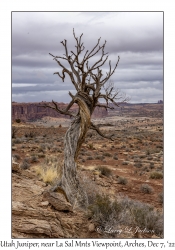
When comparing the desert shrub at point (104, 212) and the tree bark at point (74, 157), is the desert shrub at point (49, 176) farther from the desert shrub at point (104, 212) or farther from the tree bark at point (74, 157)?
the desert shrub at point (104, 212)

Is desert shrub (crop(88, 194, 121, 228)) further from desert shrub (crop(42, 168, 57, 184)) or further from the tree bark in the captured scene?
desert shrub (crop(42, 168, 57, 184))

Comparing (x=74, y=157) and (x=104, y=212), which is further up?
(x=74, y=157)

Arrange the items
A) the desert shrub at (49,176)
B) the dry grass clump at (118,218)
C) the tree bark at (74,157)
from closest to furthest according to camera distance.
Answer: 1. the dry grass clump at (118,218)
2. the tree bark at (74,157)
3. the desert shrub at (49,176)

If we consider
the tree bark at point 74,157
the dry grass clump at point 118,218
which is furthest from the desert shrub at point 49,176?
the dry grass clump at point 118,218

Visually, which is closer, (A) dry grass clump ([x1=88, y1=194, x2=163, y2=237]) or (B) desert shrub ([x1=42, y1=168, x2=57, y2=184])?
(A) dry grass clump ([x1=88, y1=194, x2=163, y2=237])

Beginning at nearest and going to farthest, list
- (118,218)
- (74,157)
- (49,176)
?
1. (118,218)
2. (74,157)
3. (49,176)

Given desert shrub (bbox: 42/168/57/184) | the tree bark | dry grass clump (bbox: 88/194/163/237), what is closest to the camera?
dry grass clump (bbox: 88/194/163/237)

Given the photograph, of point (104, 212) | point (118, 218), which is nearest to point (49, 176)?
point (104, 212)

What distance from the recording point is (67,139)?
7363 millimetres

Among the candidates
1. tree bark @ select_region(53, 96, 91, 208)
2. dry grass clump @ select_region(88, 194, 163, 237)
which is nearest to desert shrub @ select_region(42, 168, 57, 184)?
tree bark @ select_region(53, 96, 91, 208)

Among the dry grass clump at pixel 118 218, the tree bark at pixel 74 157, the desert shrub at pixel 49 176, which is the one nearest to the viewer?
the dry grass clump at pixel 118 218

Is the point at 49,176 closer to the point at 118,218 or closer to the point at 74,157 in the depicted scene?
the point at 74,157
